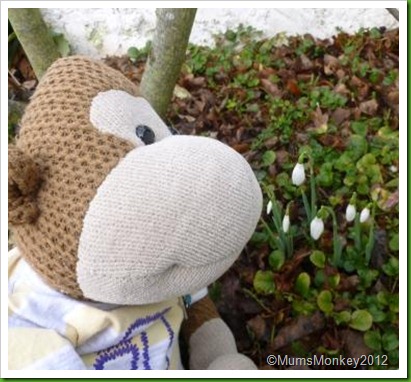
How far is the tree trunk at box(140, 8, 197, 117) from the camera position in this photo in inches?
59.2

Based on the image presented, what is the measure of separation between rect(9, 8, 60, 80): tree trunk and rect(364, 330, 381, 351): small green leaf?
113 centimetres

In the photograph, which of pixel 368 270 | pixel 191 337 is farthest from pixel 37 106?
pixel 368 270

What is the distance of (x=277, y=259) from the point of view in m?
1.57

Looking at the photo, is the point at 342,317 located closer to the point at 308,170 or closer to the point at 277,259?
the point at 277,259

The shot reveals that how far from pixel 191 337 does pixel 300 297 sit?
36cm

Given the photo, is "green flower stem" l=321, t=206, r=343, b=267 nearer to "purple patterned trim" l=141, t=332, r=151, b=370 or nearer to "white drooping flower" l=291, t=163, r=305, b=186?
"white drooping flower" l=291, t=163, r=305, b=186

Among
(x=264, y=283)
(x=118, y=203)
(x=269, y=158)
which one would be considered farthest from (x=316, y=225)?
(x=118, y=203)

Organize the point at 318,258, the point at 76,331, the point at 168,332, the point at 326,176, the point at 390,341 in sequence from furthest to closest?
the point at 326,176 < the point at 318,258 < the point at 390,341 < the point at 168,332 < the point at 76,331

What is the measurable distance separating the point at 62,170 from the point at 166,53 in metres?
0.73

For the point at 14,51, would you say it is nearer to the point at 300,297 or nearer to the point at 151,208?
the point at 300,297

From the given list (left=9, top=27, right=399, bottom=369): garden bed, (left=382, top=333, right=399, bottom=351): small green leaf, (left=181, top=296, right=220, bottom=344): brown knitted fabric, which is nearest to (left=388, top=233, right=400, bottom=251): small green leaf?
(left=9, top=27, right=399, bottom=369): garden bed

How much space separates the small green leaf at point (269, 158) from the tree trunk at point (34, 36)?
2.31 feet

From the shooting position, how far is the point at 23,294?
1.07 meters

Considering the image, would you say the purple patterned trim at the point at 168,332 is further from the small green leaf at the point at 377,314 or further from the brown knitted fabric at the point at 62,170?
the small green leaf at the point at 377,314
